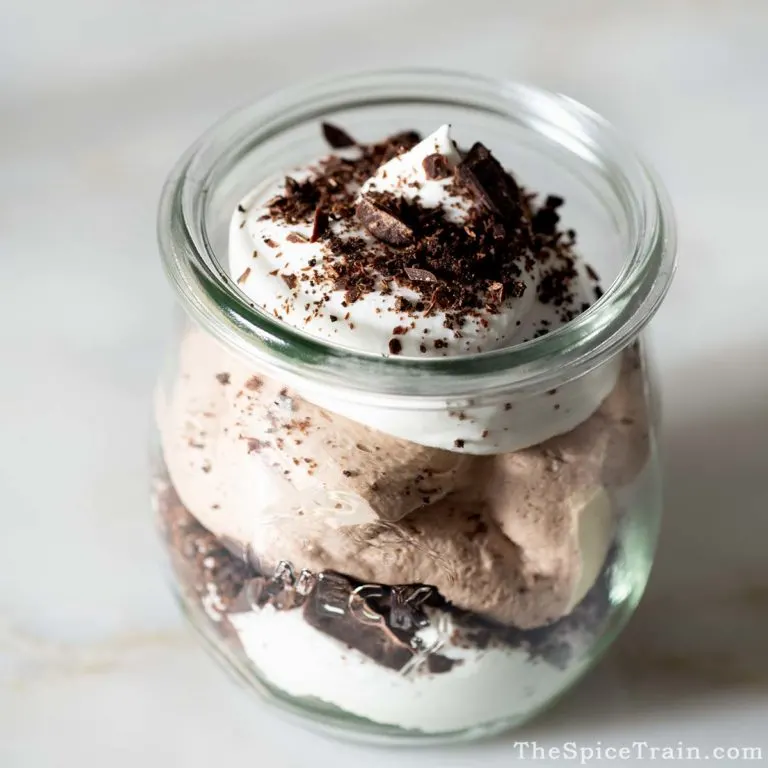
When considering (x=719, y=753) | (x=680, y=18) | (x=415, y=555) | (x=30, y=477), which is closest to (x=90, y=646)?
(x=30, y=477)

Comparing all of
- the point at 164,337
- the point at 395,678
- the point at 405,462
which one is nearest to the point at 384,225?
the point at 405,462

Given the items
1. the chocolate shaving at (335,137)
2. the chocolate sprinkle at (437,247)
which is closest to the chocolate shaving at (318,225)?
the chocolate sprinkle at (437,247)

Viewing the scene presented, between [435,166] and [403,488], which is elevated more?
[435,166]

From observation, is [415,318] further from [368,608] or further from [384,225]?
[368,608]

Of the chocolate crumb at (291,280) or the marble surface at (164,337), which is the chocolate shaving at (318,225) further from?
the marble surface at (164,337)

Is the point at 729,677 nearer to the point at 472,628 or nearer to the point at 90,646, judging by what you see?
the point at 472,628
